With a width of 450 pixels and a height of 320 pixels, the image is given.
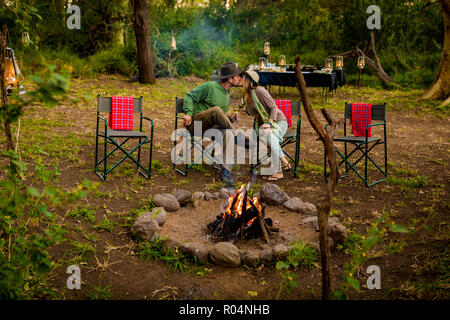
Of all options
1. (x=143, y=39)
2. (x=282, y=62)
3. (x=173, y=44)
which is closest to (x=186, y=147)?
(x=282, y=62)

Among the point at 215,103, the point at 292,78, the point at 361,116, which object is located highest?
the point at 292,78

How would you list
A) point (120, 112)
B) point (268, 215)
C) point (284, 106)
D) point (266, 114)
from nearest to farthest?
point (268, 215) < point (120, 112) < point (266, 114) < point (284, 106)

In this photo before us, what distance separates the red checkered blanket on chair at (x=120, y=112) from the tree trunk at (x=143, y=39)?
672 centimetres

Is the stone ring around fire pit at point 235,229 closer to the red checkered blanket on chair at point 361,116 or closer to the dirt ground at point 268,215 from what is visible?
the dirt ground at point 268,215

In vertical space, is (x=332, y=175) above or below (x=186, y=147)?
above

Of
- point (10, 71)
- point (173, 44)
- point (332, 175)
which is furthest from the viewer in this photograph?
point (173, 44)

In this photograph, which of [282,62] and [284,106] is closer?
[284,106]

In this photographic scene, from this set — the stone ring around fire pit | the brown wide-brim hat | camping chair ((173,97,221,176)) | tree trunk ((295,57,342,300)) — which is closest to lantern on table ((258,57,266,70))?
camping chair ((173,97,221,176))

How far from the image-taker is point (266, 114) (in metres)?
5.13

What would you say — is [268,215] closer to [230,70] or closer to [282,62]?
[230,70]

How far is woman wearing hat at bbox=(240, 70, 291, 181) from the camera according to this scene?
4965 millimetres

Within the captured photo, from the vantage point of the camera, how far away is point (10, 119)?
68.8 inches

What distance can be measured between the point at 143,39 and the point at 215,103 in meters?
6.76
